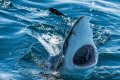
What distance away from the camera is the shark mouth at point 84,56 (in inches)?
142

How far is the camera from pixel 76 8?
9.55 meters

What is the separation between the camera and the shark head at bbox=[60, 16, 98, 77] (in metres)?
3.43

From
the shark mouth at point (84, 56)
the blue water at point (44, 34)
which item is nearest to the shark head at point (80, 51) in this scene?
the shark mouth at point (84, 56)

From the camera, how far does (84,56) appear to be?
374cm

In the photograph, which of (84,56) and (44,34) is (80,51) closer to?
(84,56)

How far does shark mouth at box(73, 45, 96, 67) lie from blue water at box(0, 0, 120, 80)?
0.41 metres

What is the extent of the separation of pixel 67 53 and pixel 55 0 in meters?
7.20

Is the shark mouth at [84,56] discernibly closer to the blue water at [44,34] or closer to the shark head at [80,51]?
the shark head at [80,51]

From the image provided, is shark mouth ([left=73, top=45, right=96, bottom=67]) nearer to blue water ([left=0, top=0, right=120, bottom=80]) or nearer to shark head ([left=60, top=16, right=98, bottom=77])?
shark head ([left=60, top=16, right=98, bottom=77])

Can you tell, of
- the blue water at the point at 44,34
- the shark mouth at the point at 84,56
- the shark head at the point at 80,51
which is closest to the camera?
the shark head at the point at 80,51

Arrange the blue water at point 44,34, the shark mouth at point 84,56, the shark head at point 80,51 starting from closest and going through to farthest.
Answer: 1. the shark head at point 80,51
2. the shark mouth at point 84,56
3. the blue water at point 44,34

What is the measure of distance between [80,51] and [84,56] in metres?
0.09

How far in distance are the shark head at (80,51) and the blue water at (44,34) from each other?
38 cm

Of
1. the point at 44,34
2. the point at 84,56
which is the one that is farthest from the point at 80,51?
the point at 44,34
